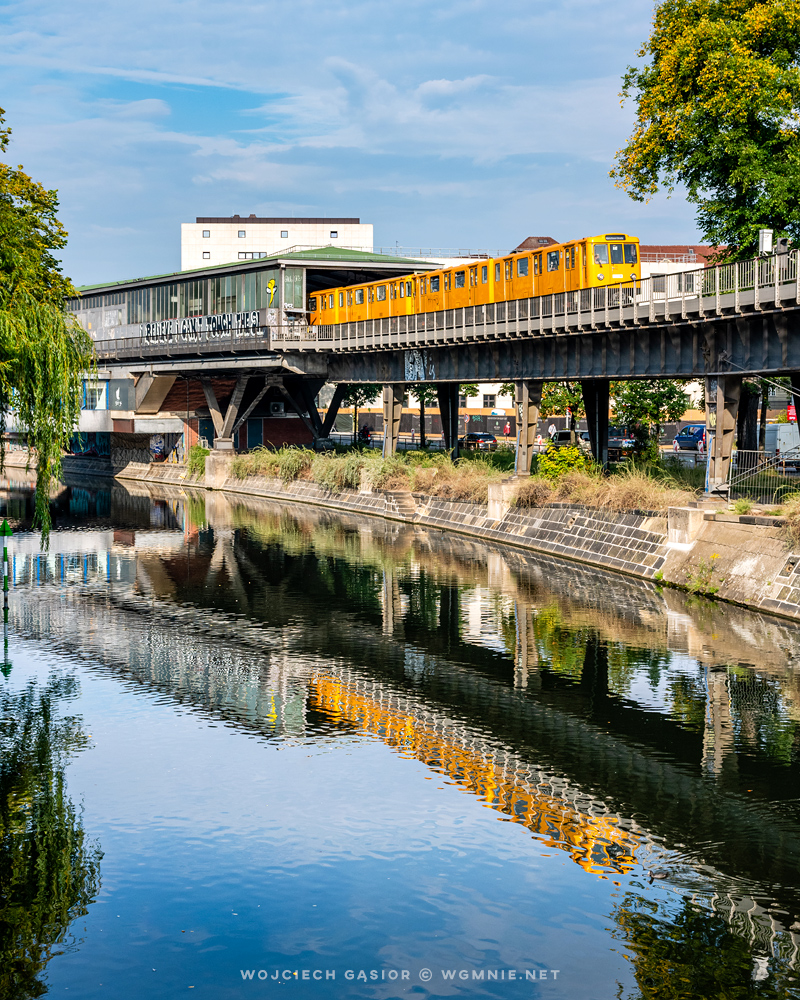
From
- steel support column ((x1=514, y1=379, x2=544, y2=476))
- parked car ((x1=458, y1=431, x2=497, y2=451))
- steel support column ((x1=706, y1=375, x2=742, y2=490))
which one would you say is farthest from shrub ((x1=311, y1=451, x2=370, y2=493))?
steel support column ((x1=706, y1=375, x2=742, y2=490))

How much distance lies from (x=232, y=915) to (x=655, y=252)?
14659 centimetres

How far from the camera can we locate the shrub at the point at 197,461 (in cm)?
7138

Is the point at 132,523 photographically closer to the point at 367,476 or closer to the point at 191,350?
the point at 367,476

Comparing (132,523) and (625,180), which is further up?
(625,180)

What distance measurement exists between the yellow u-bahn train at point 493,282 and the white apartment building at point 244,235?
95.1m

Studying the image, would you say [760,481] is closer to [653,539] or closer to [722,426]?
[722,426]

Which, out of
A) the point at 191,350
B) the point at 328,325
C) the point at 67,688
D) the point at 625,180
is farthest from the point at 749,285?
the point at 191,350

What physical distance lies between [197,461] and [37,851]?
5797 centimetres

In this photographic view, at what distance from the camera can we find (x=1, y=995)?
11453mm

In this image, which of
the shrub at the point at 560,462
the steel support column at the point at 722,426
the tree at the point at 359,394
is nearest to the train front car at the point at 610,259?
the shrub at the point at 560,462

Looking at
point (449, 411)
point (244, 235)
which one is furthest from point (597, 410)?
point (244, 235)

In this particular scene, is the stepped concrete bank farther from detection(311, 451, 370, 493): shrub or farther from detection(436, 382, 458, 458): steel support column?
detection(436, 382, 458, 458): steel support column

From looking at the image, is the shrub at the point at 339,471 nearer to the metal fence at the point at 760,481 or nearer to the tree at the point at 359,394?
the tree at the point at 359,394

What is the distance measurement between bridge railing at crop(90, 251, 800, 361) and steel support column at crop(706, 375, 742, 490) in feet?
7.59
